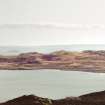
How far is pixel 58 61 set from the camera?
500cm

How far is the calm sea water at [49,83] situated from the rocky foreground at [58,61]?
0.29ft

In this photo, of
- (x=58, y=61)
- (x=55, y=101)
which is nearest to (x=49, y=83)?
(x=55, y=101)

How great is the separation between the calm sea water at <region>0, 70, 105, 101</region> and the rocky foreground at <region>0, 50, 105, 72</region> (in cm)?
Answer: 9

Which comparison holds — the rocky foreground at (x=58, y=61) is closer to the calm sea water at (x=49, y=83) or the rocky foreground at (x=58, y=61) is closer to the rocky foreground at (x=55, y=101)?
the calm sea water at (x=49, y=83)

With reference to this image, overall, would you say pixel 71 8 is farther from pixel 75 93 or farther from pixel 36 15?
pixel 75 93

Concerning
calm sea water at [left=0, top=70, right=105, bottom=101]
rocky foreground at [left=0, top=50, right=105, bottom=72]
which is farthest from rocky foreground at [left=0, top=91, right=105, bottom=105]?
rocky foreground at [left=0, top=50, right=105, bottom=72]

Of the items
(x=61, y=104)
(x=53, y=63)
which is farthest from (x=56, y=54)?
(x=61, y=104)

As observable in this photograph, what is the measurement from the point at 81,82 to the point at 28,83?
30.1 inches

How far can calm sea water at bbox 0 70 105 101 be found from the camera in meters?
4.66

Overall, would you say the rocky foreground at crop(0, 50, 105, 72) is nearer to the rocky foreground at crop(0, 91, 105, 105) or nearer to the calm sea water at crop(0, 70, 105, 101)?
the calm sea water at crop(0, 70, 105, 101)

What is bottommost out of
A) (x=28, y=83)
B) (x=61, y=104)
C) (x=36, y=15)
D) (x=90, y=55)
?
(x=61, y=104)

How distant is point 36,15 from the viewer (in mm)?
4977

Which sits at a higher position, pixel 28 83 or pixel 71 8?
pixel 71 8

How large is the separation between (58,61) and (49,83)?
44 centimetres
